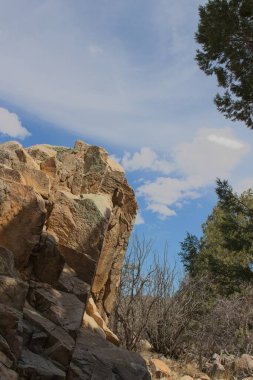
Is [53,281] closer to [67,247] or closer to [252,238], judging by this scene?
[67,247]

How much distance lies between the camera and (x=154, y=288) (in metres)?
15.9

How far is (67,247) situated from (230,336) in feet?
41.1

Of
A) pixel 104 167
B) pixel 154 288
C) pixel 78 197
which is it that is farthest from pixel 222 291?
pixel 78 197

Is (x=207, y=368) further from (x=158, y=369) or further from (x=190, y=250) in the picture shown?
(x=190, y=250)

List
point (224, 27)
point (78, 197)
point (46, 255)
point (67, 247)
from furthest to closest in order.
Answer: point (224, 27)
point (78, 197)
point (67, 247)
point (46, 255)

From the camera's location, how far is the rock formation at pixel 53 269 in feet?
18.6

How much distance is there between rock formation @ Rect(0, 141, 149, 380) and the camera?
5660mm

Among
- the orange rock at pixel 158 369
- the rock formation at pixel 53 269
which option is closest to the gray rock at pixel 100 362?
the rock formation at pixel 53 269

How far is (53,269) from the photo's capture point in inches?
287

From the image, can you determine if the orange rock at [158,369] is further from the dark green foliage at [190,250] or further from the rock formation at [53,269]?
the dark green foliage at [190,250]

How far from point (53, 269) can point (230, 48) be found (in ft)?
19.5

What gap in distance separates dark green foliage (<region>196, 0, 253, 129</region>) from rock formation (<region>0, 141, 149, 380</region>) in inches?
138

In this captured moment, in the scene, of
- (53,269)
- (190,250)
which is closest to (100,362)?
(53,269)

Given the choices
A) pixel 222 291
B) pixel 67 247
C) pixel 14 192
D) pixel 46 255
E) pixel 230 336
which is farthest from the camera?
pixel 230 336
